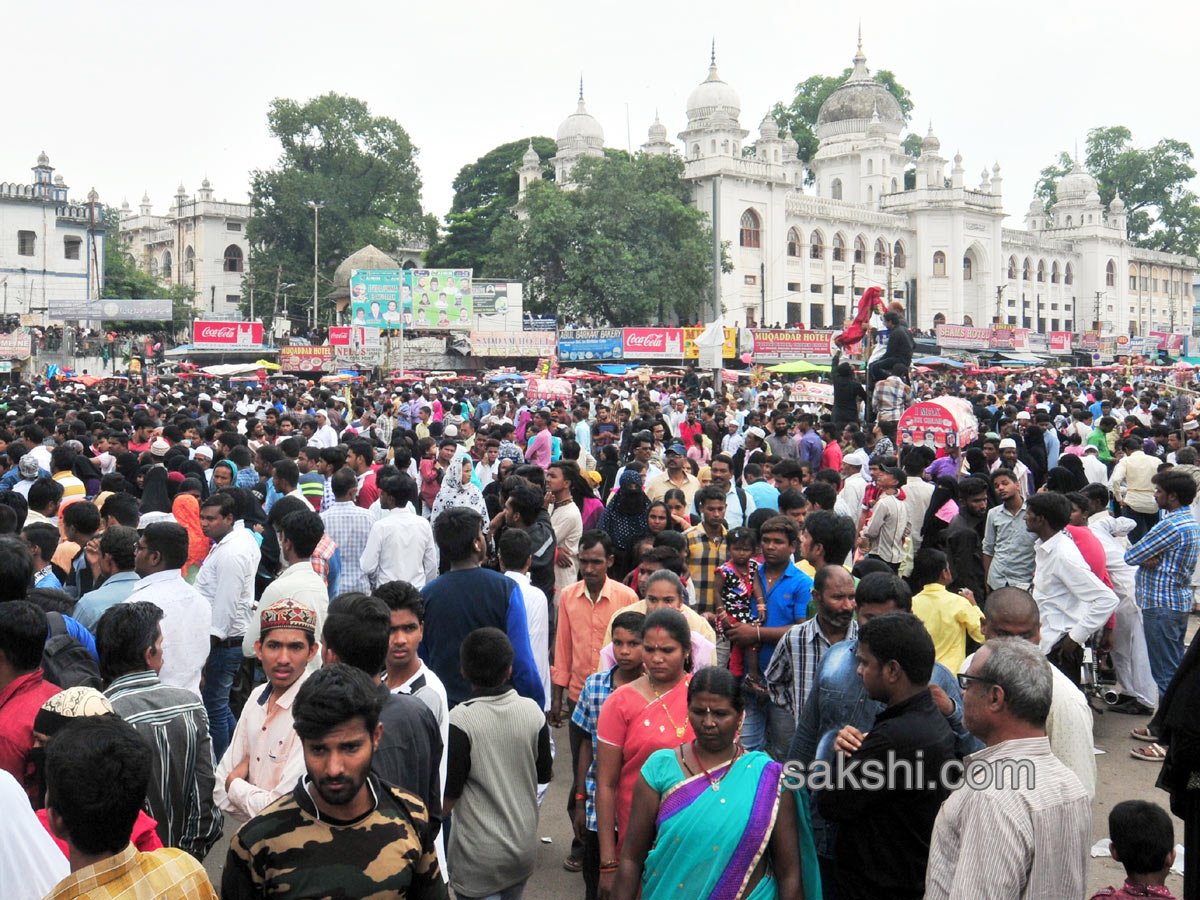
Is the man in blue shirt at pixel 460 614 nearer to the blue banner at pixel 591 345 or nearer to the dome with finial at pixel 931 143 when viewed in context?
the blue banner at pixel 591 345

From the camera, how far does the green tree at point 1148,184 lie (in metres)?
75.6

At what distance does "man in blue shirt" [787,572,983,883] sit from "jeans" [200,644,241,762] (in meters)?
3.28

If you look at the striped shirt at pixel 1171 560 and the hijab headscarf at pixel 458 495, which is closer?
the striped shirt at pixel 1171 560

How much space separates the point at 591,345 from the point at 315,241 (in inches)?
716

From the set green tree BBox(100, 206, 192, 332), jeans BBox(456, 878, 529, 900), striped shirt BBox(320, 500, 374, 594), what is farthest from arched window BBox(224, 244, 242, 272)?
jeans BBox(456, 878, 529, 900)

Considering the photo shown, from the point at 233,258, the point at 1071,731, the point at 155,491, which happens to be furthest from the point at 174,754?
the point at 233,258

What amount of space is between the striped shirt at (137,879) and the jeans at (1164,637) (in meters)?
5.78

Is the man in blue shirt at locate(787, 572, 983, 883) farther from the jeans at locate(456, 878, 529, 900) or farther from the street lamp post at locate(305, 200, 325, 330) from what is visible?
the street lamp post at locate(305, 200, 325, 330)

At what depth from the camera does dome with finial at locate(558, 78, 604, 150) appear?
55.8 metres

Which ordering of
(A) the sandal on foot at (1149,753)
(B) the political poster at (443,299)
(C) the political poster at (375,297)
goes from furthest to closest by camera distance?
(B) the political poster at (443,299) → (C) the political poster at (375,297) → (A) the sandal on foot at (1149,753)

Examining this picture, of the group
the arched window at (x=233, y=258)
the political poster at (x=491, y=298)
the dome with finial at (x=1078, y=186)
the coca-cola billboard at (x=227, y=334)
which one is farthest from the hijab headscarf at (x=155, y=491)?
the dome with finial at (x=1078, y=186)

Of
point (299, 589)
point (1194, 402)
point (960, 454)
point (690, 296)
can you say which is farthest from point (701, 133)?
point (299, 589)

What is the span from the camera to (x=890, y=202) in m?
60.1

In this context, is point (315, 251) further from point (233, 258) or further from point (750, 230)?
point (750, 230)
